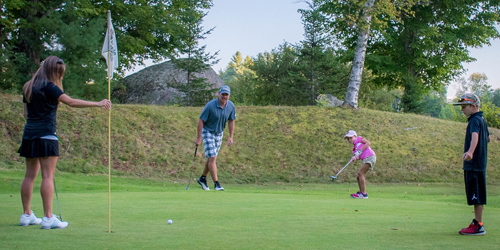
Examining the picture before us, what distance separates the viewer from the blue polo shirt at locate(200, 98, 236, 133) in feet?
35.9

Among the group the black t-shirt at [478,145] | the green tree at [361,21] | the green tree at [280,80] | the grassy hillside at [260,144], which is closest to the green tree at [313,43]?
the green tree at [280,80]

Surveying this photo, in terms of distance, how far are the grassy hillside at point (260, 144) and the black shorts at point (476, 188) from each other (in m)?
12.5

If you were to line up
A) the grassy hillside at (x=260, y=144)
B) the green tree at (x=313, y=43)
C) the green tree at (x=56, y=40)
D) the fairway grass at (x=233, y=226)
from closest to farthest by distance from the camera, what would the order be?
the fairway grass at (x=233, y=226)
the grassy hillside at (x=260, y=144)
the green tree at (x=56, y=40)
the green tree at (x=313, y=43)

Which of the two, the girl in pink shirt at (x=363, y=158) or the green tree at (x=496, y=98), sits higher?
the green tree at (x=496, y=98)

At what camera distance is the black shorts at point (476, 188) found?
5550 millimetres

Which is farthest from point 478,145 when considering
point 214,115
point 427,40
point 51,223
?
→ point 427,40

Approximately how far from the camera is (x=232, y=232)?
507 cm

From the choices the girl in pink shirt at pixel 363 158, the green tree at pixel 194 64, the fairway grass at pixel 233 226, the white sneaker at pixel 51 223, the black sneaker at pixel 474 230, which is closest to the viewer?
the fairway grass at pixel 233 226

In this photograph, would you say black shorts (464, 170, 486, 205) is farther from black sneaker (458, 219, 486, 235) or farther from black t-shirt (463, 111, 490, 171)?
black sneaker (458, 219, 486, 235)

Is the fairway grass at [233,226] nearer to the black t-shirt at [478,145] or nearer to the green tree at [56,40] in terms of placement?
the black t-shirt at [478,145]

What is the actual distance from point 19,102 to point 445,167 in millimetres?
18861

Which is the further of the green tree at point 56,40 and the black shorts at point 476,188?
the green tree at point 56,40

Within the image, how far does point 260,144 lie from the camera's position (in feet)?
68.0

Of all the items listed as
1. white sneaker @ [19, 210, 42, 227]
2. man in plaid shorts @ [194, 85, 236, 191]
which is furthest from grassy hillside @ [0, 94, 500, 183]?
white sneaker @ [19, 210, 42, 227]
